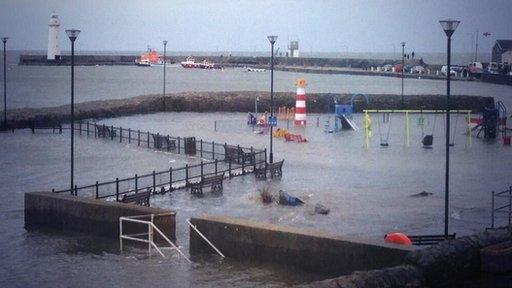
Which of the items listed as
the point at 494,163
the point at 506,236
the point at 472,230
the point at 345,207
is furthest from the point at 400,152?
the point at 506,236

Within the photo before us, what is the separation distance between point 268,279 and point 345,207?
8.03 meters

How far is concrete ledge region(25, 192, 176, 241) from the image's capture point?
20172 millimetres

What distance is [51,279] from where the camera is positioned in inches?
685

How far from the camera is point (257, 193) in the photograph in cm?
2670

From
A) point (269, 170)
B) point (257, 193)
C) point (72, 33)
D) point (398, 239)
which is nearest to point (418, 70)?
point (269, 170)

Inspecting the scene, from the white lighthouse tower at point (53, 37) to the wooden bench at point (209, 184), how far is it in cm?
14740

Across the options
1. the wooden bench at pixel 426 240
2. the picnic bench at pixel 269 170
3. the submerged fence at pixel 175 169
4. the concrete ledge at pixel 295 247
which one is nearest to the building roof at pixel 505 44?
the submerged fence at pixel 175 169

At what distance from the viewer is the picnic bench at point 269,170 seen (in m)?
30.3

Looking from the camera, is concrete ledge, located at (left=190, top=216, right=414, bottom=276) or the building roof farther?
the building roof

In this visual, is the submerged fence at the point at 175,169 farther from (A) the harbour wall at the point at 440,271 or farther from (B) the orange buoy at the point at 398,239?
(A) the harbour wall at the point at 440,271

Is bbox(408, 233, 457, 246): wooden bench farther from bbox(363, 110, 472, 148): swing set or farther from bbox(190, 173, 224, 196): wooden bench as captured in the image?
bbox(363, 110, 472, 148): swing set

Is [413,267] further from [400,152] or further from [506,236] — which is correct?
[400,152]

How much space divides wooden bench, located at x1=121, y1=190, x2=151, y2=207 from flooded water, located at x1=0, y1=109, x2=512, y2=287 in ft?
2.78

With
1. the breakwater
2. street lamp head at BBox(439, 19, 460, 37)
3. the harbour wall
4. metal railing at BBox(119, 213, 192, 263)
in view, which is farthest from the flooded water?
the breakwater
